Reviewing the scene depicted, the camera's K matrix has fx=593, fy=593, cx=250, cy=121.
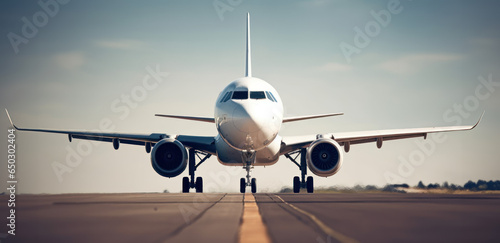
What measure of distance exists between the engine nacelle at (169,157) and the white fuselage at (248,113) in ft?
12.5

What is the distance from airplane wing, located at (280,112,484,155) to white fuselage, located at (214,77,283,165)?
4.72m

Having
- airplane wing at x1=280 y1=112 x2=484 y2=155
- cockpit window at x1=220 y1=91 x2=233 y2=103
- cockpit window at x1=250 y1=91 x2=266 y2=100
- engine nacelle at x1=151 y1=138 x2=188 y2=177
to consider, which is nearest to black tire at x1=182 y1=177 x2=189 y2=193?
engine nacelle at x1=151 y1=138 x2=188 y2=177

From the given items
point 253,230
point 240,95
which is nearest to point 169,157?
point 240,95

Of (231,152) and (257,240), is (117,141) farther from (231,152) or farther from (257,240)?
(257,240)

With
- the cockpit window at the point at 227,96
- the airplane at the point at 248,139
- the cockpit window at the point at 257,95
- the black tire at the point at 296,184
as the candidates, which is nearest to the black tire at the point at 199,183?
the airplane at the point at 248,139

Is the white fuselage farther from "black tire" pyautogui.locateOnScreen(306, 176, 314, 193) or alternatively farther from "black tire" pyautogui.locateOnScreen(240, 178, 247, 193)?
"black tire" pyautogui.locateOnScreen(306, 176, 314, 193)

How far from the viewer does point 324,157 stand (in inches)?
969

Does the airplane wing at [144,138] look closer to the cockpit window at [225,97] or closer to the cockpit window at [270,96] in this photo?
the cockpit window at [225,97]

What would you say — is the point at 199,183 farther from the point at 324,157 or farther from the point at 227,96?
the point at 227,96

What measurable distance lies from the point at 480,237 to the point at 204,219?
169 inches

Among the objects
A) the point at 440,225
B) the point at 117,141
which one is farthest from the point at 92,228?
the point at 117,141

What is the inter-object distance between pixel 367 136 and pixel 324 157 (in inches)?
121

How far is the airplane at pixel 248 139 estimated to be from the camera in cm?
2084

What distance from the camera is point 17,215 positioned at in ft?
33.7
